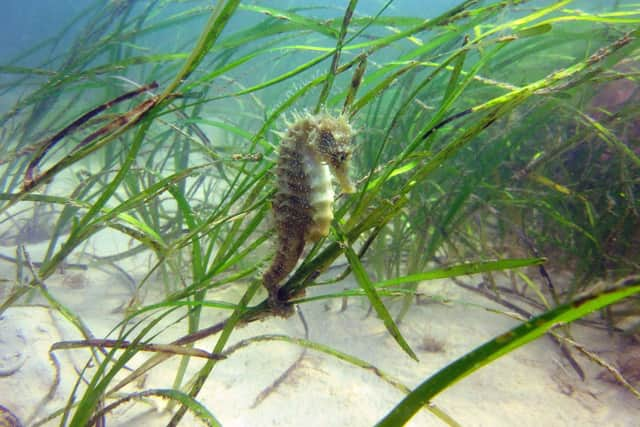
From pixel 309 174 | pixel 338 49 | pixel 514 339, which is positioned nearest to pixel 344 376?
pixel 309 174

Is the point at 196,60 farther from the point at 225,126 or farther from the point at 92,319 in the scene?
the point at 92,319

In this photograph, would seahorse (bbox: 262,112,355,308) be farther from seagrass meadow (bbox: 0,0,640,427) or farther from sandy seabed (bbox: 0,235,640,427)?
sandy seabed (bbox: 0,235,640,427)

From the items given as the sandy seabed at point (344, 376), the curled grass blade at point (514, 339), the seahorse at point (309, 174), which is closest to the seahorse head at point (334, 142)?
the seahorse at point (309, 174)

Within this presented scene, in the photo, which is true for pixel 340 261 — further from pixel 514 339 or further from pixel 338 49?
pixel 514 339

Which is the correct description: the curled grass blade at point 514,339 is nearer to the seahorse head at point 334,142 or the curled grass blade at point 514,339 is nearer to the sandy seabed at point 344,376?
the seahorse head at point 334,142

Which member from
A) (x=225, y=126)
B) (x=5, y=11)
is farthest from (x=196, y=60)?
(x=5, y=11)

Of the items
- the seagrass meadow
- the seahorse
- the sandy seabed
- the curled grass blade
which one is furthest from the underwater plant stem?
the sandy seabed
